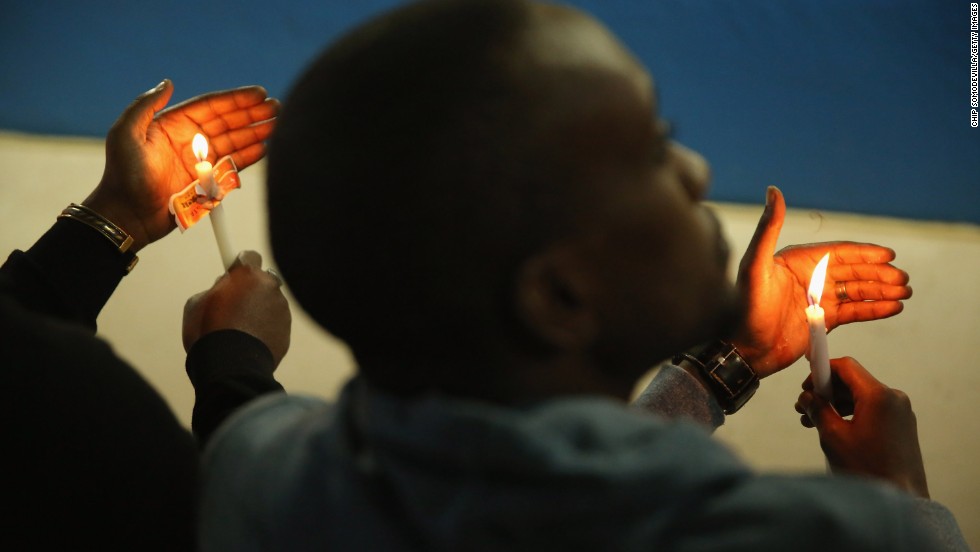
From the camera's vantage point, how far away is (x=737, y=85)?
153 cm

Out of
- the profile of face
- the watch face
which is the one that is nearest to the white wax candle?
the watch face

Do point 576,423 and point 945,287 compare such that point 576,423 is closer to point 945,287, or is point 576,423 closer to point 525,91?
point 525,91

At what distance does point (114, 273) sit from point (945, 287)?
3.98 feet

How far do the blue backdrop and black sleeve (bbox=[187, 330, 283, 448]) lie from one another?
829mm

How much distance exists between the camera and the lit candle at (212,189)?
0.87 meters

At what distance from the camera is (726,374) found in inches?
34.5

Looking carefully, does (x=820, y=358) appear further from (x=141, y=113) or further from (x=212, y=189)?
(x=141, y=113)

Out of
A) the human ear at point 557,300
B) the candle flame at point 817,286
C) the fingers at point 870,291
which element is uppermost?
the human ear at point 557,300

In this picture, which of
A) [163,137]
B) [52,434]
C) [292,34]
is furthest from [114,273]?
[292,34]

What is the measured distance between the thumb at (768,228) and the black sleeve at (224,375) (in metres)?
0.46

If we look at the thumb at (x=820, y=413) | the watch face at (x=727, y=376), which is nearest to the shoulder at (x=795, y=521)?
the thumb at (x=820, y=413)

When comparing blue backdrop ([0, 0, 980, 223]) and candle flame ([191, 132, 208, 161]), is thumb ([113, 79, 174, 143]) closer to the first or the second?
candle flame ([191, 132, 208, 161])

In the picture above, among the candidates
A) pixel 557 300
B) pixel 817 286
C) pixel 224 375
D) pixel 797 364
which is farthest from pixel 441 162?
pixel 797 364

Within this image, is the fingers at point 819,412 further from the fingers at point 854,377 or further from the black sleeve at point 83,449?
the black sleeve at point 83,449
